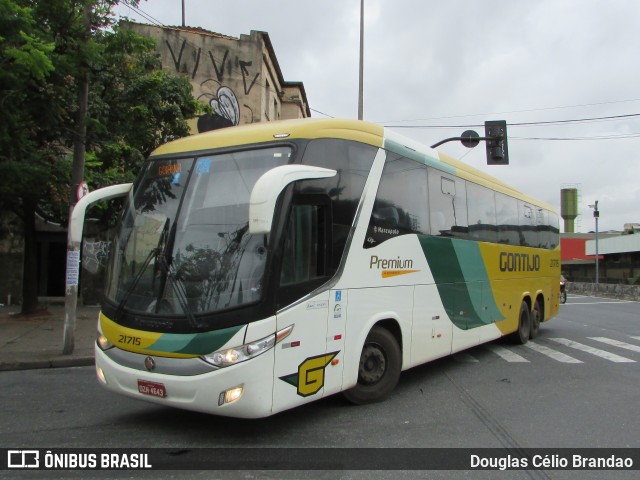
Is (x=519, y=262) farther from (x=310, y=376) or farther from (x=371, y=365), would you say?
(x=310, y=376)

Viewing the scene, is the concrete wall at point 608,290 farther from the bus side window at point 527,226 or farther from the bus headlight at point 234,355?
the bus headlight at point 234,355

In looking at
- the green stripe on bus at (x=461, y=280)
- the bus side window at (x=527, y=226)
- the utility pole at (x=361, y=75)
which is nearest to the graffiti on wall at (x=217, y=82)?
the utility pole at (x=361, y=75)

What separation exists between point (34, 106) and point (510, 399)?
29.5 feet

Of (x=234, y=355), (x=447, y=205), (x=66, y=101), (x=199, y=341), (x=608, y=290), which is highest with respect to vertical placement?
(x=66, y=101)

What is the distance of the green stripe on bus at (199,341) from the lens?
14.5 feet

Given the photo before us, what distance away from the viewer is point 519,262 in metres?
10.9

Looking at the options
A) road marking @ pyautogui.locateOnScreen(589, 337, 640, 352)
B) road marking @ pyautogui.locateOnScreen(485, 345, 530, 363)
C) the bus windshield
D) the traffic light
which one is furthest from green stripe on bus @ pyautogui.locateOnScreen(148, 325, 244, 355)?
the traffic light

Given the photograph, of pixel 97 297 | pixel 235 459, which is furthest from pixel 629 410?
pixel 97 297

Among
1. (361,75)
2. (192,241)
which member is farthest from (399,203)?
(361,75)

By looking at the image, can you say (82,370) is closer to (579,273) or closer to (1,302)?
(1,302)

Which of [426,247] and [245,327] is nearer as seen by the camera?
[245,327]

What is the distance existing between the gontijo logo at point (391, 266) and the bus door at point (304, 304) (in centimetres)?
87

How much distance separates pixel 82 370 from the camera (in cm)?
852

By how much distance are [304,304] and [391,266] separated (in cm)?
173
